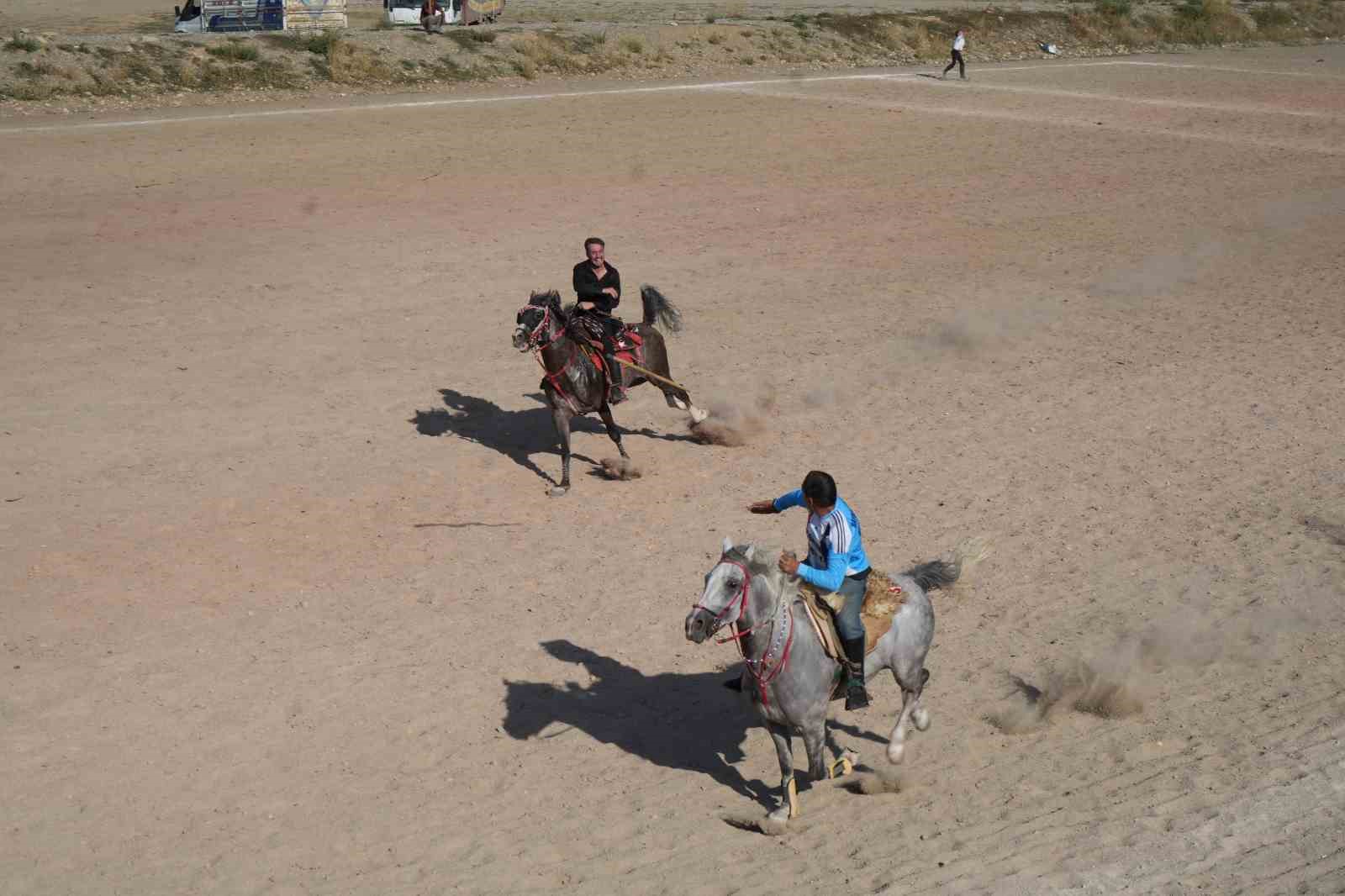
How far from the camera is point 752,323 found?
68.5ft

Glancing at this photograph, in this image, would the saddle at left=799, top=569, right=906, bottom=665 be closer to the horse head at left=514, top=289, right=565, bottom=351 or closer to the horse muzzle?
the horse muzzle

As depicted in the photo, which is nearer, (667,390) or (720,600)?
(720,600)

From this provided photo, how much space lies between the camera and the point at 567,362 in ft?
50.2

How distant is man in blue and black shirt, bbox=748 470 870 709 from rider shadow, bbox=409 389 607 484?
7.11 m

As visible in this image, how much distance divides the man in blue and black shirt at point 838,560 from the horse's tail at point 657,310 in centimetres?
711

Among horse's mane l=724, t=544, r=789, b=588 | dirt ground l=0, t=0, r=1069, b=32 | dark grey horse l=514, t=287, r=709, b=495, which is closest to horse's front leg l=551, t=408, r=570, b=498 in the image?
dark grey horse l=514, t=287, r=709, b=495

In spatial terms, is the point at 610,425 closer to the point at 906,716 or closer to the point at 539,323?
the point at 539,323

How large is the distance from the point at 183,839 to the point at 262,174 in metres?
22.0

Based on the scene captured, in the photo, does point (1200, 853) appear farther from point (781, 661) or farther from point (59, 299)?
point (59, 299)

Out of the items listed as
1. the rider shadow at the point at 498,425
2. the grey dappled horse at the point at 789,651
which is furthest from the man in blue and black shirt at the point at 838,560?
the rider shadow at the point at 498,425

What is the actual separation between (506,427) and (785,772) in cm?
883

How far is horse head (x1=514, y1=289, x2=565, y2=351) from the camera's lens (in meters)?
14.7

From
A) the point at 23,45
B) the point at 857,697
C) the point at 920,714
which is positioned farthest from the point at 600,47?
the point at 857,697

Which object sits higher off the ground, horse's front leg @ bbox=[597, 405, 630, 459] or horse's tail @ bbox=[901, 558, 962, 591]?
horse's tail @ bbox=[901, 558, 962, 591]
